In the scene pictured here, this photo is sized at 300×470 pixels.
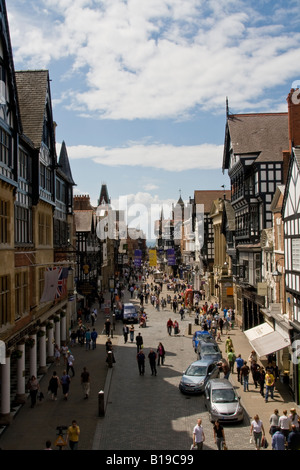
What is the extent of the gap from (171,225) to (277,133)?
9073cm

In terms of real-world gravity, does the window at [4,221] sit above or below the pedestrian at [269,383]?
above

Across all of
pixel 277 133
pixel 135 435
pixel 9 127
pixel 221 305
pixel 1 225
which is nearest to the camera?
pixel 135 435

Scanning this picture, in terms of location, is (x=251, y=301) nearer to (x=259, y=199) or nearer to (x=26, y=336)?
(x=259, y=199)

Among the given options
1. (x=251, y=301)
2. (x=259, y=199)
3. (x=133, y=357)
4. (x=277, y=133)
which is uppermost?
(x=277, y=133)

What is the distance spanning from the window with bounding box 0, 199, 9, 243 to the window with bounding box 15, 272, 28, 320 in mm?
2676

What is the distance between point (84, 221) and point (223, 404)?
38182mm

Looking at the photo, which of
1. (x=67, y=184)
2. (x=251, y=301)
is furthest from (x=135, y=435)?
(x=67, y=184)

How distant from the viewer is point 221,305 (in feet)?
152

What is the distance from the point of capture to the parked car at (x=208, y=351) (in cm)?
2424

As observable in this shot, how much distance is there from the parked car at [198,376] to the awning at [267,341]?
7.13 ft

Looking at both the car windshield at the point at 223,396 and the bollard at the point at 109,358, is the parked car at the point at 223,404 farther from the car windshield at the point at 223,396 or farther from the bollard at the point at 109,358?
the bollard at the point at 109,358

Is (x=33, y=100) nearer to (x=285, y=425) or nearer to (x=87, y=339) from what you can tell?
(x=87, y=339)

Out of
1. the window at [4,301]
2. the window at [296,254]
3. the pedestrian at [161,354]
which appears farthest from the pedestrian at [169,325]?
the window at [4,301]

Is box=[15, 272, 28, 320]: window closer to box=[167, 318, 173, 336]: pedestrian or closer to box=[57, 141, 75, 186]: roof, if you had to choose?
box=[167, 318, 173, 336]: pedestrian
